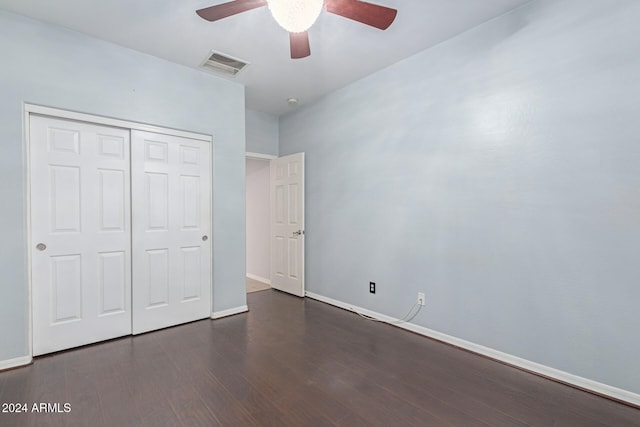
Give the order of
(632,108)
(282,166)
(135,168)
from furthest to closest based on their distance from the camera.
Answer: (282,166) → (135,168) → (632,108)

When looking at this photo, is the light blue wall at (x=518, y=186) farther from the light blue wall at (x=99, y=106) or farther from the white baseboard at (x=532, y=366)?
the light blue wall at (x=99, y=106)

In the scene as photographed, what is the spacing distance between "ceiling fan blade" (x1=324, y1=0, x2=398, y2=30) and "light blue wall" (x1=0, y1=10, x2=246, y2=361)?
1.99m

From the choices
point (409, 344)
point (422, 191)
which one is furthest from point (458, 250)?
point (409, 344)

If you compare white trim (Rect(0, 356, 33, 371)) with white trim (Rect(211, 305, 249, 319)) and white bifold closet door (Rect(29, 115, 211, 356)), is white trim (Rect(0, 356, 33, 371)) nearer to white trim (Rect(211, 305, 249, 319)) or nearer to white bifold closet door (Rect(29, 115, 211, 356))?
white bifold closet door (Rect(29, 115, 211, 356))

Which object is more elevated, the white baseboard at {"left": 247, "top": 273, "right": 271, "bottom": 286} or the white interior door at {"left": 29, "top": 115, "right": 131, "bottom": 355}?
the white interior door at {"left": 29, "top": 115, "right": 131, "bottom": 355}

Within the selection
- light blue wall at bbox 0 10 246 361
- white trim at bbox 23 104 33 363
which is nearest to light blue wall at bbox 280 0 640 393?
light blue wall at bbox 0 10 246 361

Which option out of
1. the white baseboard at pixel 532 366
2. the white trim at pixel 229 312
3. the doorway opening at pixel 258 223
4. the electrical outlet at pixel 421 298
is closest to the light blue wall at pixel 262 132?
the doorway opening at pixel 258 223

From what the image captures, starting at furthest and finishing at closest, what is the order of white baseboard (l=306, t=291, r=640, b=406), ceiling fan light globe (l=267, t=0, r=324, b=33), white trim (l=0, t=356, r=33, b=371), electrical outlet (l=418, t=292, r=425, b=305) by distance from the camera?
electrical outlet (l=418, t=292, r=425, b=305) < white trim (l=0, t=356, r=33, b=371) < white baseboard (l=306, t=291, r=640, b=406) < ceiling fan light globe (l=267, t=0, r=324, b=33)

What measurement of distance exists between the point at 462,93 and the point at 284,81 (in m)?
1.98

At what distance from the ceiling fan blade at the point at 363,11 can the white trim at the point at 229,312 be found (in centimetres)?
312

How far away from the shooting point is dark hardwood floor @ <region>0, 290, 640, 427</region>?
1.73 meters

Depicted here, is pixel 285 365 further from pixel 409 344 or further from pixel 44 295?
pixel 44 295

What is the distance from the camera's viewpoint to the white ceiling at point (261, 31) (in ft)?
7.41

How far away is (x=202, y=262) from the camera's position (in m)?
3.32
